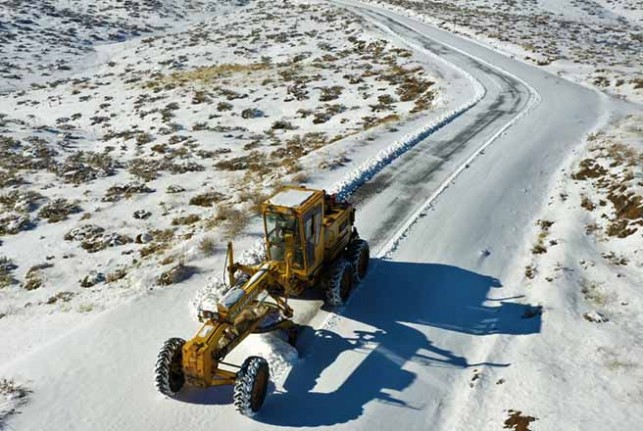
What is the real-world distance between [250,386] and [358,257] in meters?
5.73

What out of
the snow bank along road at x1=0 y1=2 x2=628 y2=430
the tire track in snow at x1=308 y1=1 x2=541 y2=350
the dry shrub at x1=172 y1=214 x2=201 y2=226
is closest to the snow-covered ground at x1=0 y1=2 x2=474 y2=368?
the dry shrub at x1=172 y1=214 x2=201 y2=226

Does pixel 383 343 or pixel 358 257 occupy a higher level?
pixel 358 257

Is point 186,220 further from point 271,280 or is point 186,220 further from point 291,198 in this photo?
point 291,198

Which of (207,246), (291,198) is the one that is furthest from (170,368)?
(207,246)

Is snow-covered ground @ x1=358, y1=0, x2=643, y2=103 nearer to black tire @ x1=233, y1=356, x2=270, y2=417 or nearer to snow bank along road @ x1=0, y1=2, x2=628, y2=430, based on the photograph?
snow bank along road @ x1=0, y1=2, x2=628, y2=430

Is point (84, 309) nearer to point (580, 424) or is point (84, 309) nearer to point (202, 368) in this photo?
point (202, 368)

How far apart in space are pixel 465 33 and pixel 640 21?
119 ft

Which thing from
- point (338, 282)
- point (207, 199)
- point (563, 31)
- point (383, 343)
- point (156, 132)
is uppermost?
point (338, 282)

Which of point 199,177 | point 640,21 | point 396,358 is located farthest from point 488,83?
point 640,21

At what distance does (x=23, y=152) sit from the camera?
107 feet

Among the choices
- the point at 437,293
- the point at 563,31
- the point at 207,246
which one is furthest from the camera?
the point at 563,31

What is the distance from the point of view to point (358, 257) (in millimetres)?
15375

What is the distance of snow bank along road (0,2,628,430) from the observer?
1139 cm

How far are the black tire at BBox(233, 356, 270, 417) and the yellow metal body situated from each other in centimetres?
51
